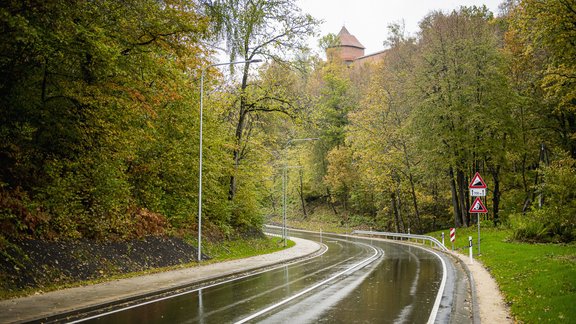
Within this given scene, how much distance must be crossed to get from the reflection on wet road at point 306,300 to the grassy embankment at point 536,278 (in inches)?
74.8

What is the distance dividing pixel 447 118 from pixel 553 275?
21.2 m

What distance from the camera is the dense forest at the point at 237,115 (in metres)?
13.4

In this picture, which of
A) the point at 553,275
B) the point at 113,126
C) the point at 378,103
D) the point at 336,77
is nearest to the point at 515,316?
the point at 553,275

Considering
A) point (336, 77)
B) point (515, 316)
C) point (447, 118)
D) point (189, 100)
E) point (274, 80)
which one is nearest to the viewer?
point (515, 316)

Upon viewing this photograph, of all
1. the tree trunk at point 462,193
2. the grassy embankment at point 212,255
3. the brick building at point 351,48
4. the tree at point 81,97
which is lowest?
the grassy embankment at point 212,255

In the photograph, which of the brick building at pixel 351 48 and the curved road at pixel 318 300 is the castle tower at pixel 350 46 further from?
the curved road at pixel 318 300

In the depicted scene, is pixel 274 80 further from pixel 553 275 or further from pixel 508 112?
pixel 553 275

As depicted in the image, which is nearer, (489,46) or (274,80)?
(274,80)

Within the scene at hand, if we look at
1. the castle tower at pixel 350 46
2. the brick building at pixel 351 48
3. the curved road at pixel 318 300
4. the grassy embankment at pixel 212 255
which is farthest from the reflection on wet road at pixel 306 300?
the castle tower at pixel 350 46

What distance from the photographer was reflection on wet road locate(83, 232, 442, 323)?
8792 mm

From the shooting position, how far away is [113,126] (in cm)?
1426

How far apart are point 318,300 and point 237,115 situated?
21.7 m

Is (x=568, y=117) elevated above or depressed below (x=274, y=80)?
below

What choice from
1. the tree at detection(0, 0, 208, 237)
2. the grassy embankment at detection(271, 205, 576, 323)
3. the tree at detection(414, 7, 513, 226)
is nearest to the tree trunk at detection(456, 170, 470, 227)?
the tree at detection(414, 7, 513, 226)
